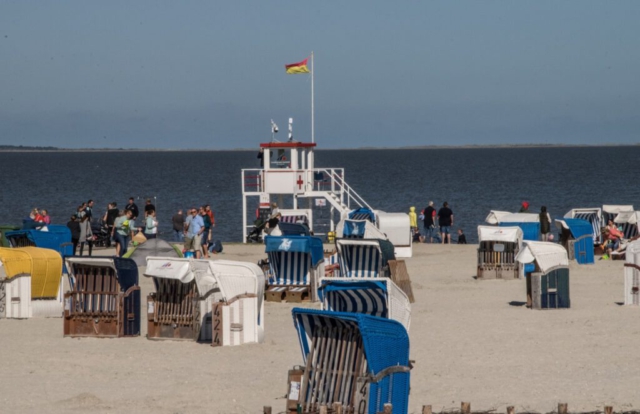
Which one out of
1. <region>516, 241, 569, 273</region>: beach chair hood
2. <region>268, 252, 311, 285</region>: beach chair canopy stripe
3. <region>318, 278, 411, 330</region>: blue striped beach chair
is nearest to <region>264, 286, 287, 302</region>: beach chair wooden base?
<region>268, 252, 311, 285</region>: beach chair canopy stripe

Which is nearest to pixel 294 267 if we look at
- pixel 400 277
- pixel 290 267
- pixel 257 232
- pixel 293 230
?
pixel 290 267

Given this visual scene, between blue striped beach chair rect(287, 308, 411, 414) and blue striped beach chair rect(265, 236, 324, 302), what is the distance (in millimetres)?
11155

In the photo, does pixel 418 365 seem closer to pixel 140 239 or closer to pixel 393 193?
pixel 140 239

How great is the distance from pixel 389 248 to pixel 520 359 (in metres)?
7.94

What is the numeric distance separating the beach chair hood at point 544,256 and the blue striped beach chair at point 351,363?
957 centimetres

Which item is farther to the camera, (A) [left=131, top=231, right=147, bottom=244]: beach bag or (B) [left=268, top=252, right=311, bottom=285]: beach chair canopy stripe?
(A) [left=131, top=231, right=147, bottom=244]: beach bag

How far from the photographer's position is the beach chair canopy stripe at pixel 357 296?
1378 cm

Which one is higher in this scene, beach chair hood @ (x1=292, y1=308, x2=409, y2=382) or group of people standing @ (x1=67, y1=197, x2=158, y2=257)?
group of people standing @ (x1=67, y1=197, x2=158, y2=257)

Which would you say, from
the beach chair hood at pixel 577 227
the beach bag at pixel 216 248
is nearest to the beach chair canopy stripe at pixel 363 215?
the beach bag at pixel 216 248

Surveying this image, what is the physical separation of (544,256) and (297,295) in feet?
17.2

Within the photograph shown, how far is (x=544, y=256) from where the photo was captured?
2012 cm

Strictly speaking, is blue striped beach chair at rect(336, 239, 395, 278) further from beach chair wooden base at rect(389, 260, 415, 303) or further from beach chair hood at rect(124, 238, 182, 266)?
beach chair hood at rect(124, 238, 182, 266)

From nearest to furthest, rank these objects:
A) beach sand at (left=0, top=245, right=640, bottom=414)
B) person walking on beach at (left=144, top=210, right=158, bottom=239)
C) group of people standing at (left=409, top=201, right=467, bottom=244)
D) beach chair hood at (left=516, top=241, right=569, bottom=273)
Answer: beach sand at (left=0, top=245, right=640, bottom=414) → beach chair hood at (left=516, top=241, right=569, bottom=273) → person walking on beach at (left=144, top=210, right=158, bottom=239) → group of people standing at (left=409, top=201, right=467, bottom=244)

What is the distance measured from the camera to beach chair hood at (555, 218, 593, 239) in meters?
29.7
